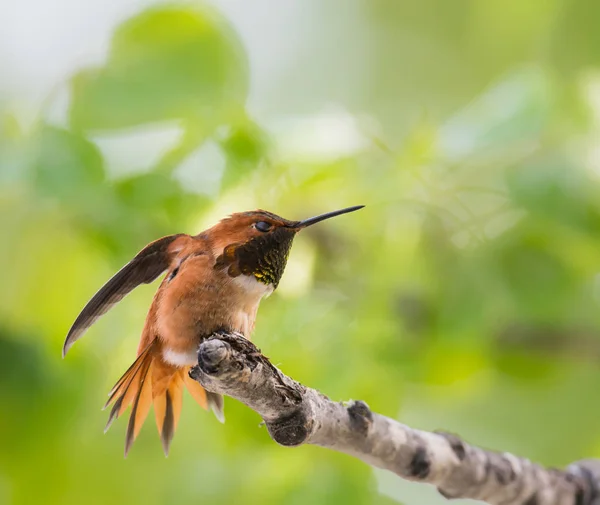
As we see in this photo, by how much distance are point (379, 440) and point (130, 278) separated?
173 millimetres

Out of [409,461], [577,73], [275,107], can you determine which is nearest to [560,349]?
[577,73]

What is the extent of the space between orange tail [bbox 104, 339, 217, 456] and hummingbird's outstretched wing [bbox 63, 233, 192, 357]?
33 mm

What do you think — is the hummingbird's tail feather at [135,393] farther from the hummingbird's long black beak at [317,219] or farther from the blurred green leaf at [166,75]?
the blurred green leaf at [166,75]

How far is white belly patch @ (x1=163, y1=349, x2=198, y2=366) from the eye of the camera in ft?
1.24

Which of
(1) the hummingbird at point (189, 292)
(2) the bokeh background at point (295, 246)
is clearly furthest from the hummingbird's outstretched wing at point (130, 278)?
(2) the bokeh background at point (295, 246)

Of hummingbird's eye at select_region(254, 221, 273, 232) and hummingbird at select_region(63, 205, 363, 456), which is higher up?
hummingbird's eye at select_region(254, 221, 273, 232)

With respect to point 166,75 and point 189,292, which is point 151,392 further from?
point 166,75

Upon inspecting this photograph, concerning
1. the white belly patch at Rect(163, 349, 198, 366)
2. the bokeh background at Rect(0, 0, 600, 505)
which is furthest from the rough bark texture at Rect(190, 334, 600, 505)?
the bokeh background at Rect(0, 0, 600, 505)

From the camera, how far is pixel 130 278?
42cm

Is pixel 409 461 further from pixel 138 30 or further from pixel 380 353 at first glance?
pixel 138 30

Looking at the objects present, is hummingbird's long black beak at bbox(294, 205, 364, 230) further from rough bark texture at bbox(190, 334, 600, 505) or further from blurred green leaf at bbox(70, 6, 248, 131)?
blurred green leaf at bbox(70, 6, 248, 131)

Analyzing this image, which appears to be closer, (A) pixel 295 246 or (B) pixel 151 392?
(B) pixel 151 392

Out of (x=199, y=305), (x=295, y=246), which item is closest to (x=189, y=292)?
(x=199, y=305)

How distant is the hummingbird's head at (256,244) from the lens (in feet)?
1.32
